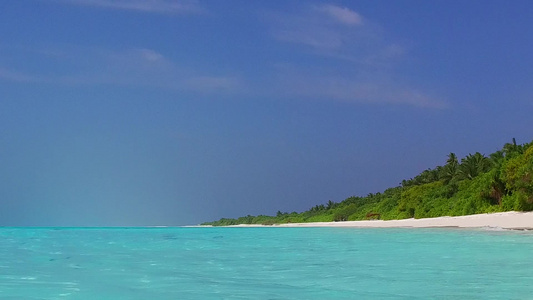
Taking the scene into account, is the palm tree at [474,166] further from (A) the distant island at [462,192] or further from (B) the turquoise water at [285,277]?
(B) the turquoise water at [285,277]

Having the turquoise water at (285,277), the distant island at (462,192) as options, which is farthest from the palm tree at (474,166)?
the turquoise water at (285,277)

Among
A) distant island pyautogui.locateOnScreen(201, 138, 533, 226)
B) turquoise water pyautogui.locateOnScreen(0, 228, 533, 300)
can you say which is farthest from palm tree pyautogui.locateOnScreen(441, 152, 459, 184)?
turquoise water pyautogui.locateOnScreen(0, 228, 533, 300)

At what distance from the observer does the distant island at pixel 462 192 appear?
41.6 metres

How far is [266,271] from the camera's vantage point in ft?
38.3

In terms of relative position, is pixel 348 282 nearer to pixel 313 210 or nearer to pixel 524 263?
pixel 524 263

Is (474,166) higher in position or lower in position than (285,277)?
higher

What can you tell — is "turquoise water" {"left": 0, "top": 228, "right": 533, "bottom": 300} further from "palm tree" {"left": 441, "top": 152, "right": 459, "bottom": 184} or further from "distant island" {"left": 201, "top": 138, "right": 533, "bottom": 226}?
"palm tree" {"left": 441, "top": 152, "right": 459, "bottom": 184}

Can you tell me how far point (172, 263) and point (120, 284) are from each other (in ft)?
13.7

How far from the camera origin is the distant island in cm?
4162

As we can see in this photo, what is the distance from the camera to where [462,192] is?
54688 mm

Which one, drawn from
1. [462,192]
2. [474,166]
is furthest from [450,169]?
[462,192]

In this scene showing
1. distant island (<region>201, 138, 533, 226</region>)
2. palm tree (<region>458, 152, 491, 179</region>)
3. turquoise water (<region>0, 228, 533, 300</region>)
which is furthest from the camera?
palm tree (<region>458, 152, 491, 179</region>)

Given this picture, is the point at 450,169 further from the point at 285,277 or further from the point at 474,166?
the point at 285,277

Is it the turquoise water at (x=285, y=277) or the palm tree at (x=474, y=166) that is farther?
the palm tree at (x=474, y=166)
